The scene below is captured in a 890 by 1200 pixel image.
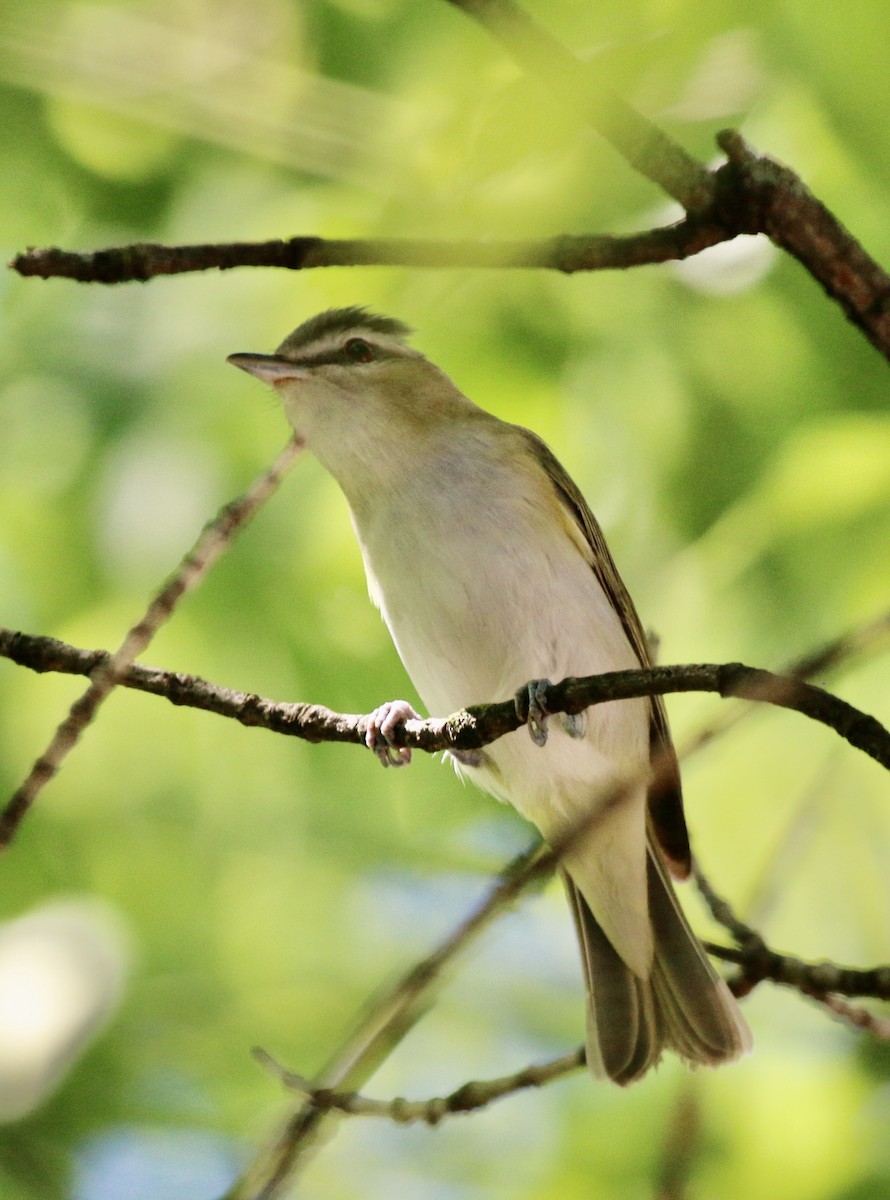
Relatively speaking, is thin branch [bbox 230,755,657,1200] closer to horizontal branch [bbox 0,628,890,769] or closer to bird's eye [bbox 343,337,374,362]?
horizontal branch [bbox 0,628,890,769]

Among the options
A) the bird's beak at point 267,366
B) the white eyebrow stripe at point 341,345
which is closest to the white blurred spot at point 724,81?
the bird's beak at point 267,366

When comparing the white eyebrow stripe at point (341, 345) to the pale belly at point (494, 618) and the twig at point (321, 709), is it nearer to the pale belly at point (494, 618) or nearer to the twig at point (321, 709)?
the pale belly at point (494, 618)

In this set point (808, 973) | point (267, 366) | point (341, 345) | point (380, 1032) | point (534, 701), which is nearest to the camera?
point (380, 1032)

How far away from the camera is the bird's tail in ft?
12.9

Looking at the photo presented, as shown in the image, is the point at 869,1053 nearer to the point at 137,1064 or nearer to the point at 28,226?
the point at 137,1064

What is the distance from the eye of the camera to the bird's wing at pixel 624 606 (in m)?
4.02

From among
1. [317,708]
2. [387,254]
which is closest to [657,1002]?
[317,708]

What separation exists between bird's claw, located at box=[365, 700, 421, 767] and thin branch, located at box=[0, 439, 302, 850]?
0.58m

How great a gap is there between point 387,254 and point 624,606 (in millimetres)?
2027

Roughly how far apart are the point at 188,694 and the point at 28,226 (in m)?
1.74

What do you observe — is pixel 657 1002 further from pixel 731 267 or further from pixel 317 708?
pixel 731 267

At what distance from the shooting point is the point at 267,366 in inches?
156

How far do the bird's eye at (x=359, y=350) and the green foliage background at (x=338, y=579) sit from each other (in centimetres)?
28

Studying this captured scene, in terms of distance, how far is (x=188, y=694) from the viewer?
2.80m
